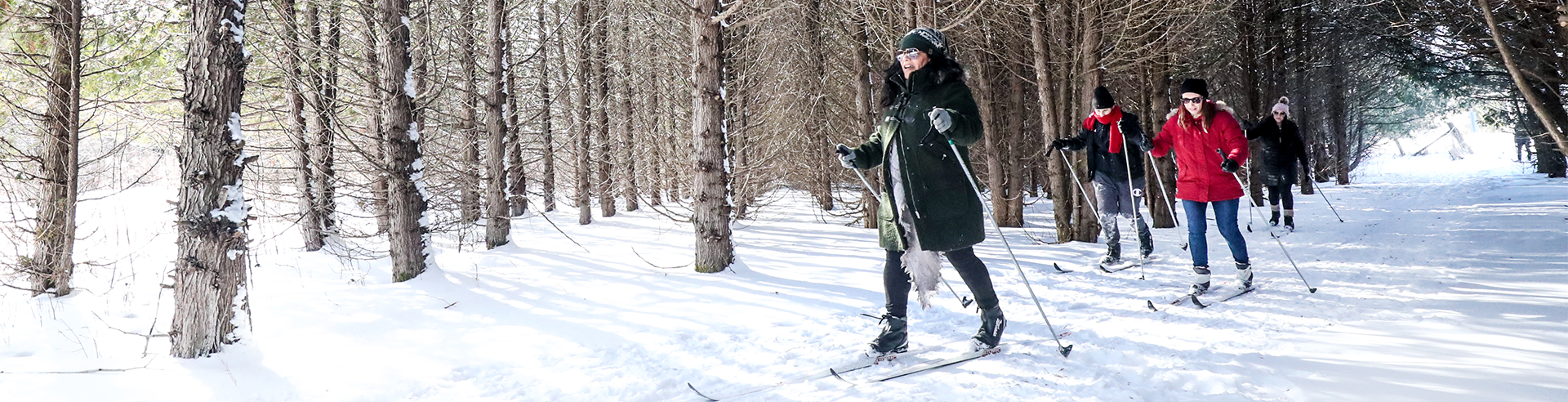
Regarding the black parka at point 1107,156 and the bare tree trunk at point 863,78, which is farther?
the bare tree trunk at point 863,78

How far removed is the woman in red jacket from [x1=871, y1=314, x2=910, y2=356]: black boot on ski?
104 inches

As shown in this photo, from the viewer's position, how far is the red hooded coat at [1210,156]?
5.28 metres

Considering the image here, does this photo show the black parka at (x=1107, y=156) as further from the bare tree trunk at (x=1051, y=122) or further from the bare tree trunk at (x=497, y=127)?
the bare tree trunk at (x=497, y=127)

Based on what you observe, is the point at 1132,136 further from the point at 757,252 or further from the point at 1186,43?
the point at 1186,43

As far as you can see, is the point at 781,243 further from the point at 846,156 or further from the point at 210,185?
the point at 210,185

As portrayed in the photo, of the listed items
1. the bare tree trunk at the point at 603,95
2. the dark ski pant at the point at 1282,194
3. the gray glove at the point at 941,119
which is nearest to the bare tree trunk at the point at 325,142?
the bare tree trunk at the point at 603,95

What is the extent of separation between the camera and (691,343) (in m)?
4.34

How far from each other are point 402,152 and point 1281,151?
1059cm

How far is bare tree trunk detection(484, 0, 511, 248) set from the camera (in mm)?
9508

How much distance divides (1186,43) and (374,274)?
37.3 ft

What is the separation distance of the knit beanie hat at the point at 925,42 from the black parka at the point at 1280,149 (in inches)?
321

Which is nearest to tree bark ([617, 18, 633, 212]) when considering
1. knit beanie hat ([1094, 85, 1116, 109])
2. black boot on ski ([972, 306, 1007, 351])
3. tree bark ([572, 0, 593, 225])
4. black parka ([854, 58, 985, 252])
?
tree bark ([572, 0, 593, 225])

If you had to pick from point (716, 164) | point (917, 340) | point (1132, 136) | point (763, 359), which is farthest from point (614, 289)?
point (1132, 136)

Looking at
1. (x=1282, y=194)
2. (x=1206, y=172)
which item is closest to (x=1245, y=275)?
(x=1206, y=172)
